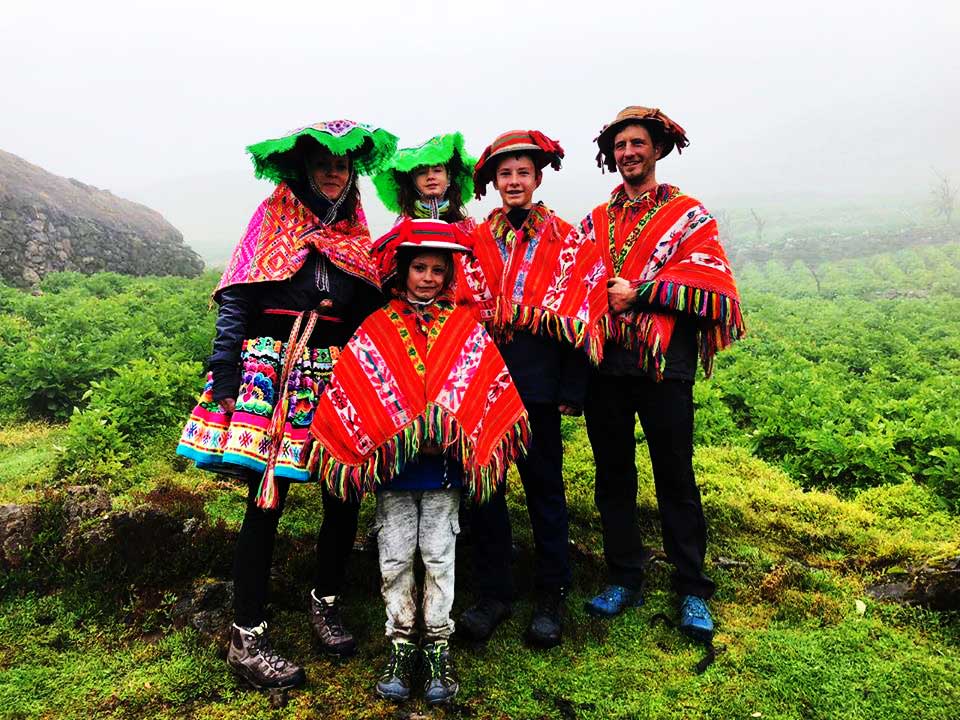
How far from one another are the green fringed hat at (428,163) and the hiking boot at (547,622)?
8.36 ft

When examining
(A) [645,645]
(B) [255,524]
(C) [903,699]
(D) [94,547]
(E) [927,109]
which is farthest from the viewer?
(E) [927,109]

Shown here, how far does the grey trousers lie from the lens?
9.45 feet

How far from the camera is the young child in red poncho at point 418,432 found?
9.36ft

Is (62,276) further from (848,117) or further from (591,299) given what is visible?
(848,117)

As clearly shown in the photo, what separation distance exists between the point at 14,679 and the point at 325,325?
2.18 m

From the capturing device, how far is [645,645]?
10.6 ft

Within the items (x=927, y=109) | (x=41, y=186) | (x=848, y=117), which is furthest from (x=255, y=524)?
(x=848, y=117)

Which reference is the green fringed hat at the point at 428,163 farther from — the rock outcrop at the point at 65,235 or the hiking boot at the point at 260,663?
the rock outcrop at the point at 65,235

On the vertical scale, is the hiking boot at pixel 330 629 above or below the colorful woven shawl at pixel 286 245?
below

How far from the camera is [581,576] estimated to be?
3.87m

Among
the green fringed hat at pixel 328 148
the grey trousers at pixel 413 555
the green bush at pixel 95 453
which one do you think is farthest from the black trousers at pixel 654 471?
the green bush at pixel 95 453

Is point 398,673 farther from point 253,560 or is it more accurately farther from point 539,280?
point 539,280

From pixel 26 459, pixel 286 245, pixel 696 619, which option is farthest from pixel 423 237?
pixel 26 459

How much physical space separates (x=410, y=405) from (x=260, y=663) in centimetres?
141
